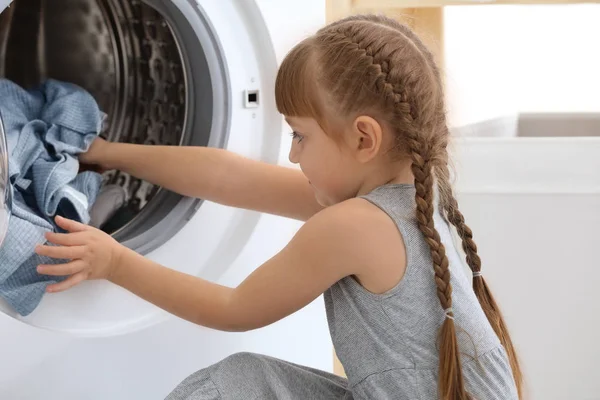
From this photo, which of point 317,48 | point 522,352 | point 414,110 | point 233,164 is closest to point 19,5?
point 233,164

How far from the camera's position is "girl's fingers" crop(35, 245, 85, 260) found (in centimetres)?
92

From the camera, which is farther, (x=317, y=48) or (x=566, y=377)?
(x=566, y=377)

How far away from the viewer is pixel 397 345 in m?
0.95

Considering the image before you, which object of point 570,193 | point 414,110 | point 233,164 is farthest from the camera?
point 570,193

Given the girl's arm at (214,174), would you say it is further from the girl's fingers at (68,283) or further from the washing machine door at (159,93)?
the girl's fingers at (68,283)

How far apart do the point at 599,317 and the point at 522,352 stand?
14cm

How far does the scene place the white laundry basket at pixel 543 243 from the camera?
4.63 feet

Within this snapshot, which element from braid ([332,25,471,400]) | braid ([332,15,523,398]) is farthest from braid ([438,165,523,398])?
braid ([332,25,471,400])

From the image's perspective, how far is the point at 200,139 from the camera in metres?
1.18

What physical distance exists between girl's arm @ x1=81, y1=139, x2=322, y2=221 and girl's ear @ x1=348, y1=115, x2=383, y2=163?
0.21m

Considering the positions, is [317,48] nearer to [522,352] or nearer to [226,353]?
[226,353]

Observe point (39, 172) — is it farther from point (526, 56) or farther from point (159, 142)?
point (526, 56)

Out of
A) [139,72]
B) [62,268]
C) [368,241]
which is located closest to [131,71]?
[139,72]

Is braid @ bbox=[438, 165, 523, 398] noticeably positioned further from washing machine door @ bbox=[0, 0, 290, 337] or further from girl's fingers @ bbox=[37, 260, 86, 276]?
girl's fingers @ bbox=[37, 260, 86, 276]
